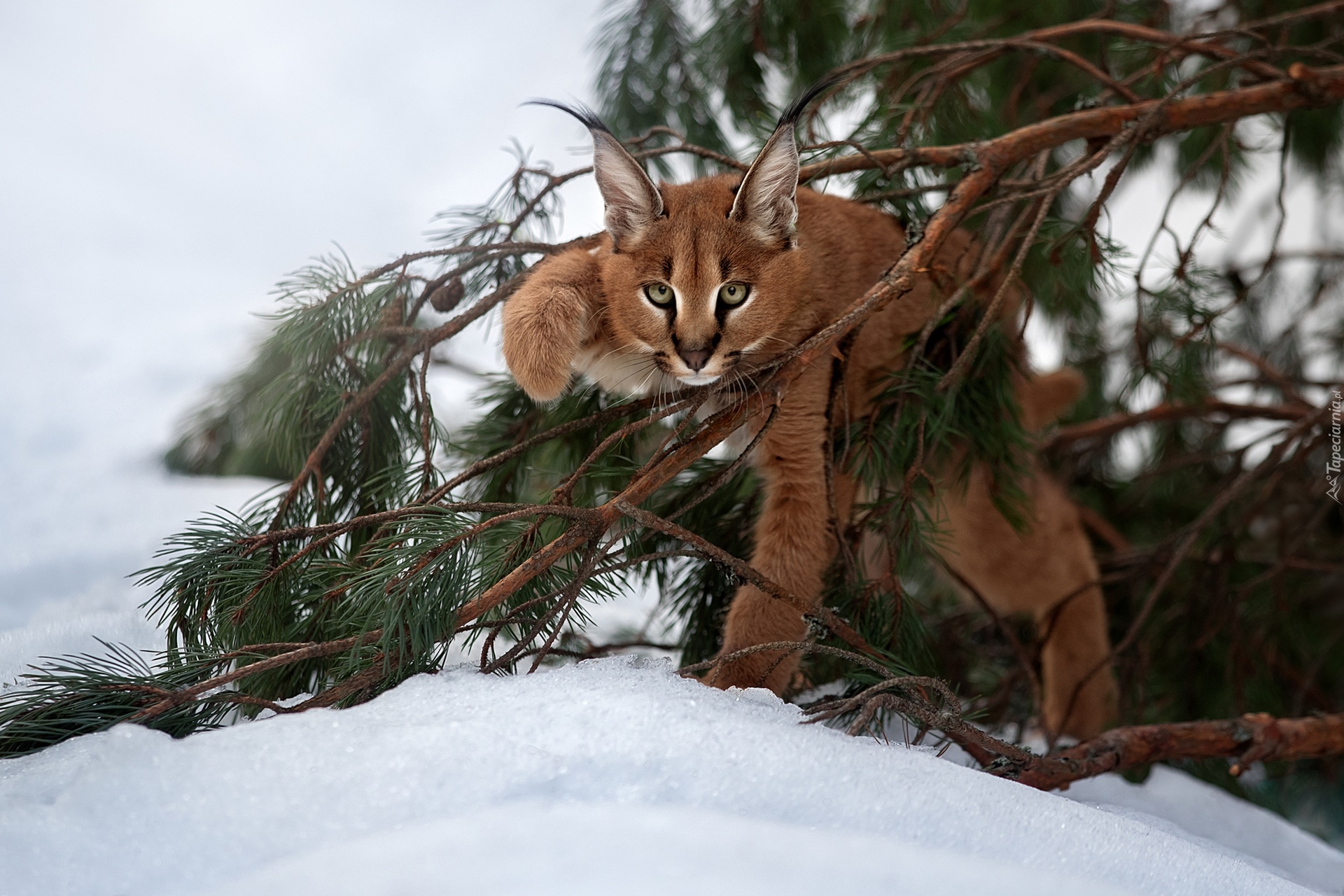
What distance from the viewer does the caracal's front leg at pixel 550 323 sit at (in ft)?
3.67

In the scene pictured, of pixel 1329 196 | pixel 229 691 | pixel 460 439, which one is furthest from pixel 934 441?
pixel 1329 196

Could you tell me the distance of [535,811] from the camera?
0.77 meters

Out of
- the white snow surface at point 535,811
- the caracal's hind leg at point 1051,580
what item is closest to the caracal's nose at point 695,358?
the white snow surface at point 535,811

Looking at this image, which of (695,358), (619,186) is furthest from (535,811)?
(619,186)

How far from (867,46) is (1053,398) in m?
0.74

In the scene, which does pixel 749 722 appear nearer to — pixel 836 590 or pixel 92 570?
pixel 836 590

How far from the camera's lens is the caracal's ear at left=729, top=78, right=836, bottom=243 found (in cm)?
113

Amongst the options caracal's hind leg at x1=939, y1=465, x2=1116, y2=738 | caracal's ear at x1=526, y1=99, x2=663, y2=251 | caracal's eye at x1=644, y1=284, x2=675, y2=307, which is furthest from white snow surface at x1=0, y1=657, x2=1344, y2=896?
caracal's hind leg at x1=939, y1=465, x2=1116, y2=738

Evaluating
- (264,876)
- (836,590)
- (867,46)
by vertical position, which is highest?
(867,46)

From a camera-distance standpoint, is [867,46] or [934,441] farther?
[867,46]

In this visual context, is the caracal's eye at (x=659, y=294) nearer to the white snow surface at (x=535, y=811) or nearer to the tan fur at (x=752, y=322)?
the tan fur at (x=752, y=322)

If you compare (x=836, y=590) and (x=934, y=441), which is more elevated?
(x=934, y=441)

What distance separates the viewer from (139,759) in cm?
79

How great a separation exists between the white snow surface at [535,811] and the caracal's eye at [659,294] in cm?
46
